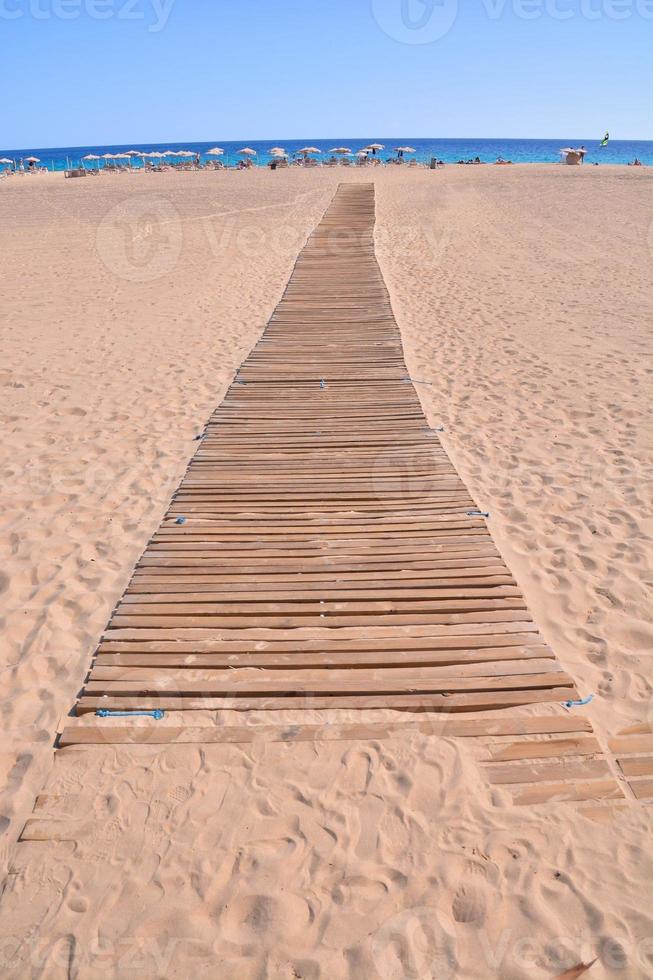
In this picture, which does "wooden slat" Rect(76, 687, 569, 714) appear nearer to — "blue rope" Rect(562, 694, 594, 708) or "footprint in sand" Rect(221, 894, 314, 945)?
"blue rope" Rect(562, 694, 594, 708)

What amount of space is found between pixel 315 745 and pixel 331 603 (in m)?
0.92

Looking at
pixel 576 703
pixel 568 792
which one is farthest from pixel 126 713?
pixel 576 703

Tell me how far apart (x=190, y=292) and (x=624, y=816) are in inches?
411

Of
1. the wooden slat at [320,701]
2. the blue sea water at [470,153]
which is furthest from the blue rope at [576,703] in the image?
the blue sea water at [470,153]

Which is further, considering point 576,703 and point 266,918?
point 576,703

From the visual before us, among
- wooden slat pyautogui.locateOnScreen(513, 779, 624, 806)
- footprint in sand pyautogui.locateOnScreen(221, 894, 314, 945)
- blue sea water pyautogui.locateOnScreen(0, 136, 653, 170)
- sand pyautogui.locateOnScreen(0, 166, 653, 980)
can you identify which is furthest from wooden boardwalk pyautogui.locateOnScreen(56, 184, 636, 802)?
blue sea water pyautogui.locateOnScreen(0, 136, 653, 170)

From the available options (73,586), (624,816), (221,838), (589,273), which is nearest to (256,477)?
(73,586)

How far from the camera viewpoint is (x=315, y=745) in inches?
110

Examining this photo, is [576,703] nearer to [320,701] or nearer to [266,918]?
[320,701]

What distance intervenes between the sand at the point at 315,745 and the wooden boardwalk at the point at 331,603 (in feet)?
0.59

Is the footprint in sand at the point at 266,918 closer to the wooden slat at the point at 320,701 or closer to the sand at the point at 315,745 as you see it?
the sand at the point at 315,745

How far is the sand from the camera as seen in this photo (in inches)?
84.2

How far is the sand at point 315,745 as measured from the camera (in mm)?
2139

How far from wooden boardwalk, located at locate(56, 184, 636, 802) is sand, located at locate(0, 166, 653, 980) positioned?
179 mm
